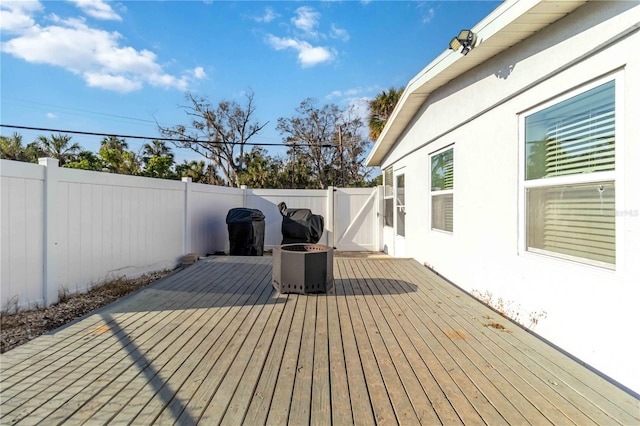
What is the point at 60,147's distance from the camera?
19.3m

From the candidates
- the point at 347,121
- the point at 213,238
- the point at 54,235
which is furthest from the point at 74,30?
the point at 347,121

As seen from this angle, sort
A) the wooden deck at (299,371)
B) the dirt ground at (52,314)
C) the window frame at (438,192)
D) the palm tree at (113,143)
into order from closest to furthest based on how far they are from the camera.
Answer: the wooden deck at (299,371), the dirt ground at (52,314), the window frame at (438,192), the palm tree at (113,143)

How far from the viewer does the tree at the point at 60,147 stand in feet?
62.2

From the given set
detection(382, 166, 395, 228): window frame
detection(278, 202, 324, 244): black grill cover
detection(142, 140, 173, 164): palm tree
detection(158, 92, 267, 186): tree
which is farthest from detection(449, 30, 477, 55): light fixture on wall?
detection(142, 140, 173, 164): palm tree

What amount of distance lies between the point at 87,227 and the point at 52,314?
4.00ft

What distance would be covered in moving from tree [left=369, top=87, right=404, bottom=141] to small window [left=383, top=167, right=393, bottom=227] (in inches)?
227

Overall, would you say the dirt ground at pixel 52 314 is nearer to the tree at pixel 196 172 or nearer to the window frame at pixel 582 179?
the window frame at pixel 582 179

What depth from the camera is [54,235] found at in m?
3.55

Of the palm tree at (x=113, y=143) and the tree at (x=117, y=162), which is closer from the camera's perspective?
the tree at (x=117, y=162)

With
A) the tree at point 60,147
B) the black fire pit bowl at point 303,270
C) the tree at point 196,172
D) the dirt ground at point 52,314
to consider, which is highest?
the tree at point 60,147

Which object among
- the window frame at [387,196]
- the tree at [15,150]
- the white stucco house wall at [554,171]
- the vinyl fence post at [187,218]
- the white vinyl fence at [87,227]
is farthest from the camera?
the tree at [15,150]

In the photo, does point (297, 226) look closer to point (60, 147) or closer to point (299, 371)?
point (299, 371)

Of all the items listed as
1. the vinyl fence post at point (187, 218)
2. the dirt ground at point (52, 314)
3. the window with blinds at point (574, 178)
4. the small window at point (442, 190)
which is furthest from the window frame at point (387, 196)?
the dirt ground at point (52, 314)

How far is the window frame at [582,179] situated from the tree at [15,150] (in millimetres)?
20534
